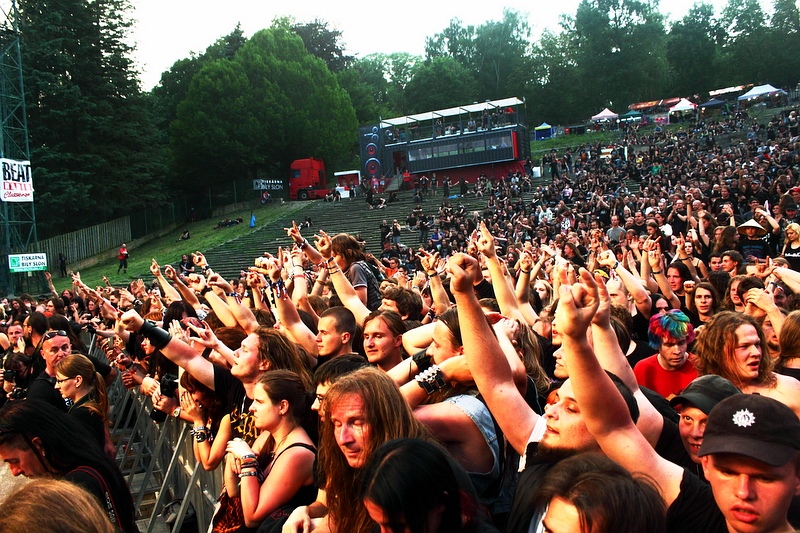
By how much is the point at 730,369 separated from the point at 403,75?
87.3 metres

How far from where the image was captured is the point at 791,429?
Answer: 2.18 metres

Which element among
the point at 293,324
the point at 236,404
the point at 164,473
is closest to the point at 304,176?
the point at 164,473

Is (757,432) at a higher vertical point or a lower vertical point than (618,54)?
lower

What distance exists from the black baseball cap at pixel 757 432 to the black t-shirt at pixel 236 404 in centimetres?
246

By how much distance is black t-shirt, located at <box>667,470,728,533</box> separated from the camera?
2354 millimetres

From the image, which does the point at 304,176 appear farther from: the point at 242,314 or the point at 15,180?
the point at 242,314

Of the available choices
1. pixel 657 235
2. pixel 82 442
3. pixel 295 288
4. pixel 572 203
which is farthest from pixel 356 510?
pixel 572 203

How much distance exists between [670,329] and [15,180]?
2861 cm

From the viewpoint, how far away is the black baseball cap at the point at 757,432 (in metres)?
2.14

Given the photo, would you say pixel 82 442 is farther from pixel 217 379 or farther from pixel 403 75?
pixel 403 75

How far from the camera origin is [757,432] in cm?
217

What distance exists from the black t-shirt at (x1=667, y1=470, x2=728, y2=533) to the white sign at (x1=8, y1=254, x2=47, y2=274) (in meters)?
28.8

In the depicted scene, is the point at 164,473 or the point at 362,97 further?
the point at 362,97

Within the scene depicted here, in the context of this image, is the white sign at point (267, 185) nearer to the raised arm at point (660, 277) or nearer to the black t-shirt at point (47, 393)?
the raised arm at point (660, 277)
